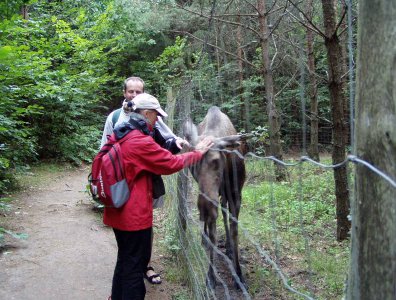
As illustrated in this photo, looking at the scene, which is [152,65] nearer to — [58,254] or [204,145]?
[58,254]

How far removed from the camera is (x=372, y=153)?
1.20m

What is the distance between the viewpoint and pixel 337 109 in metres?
5.41

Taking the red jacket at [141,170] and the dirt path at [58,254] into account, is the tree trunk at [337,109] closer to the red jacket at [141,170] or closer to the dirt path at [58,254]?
the dirt path at [58,254]

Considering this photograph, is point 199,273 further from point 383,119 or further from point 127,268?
point 383,119

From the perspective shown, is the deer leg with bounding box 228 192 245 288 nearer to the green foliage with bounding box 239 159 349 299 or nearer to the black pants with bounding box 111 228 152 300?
the green foliage with bounding box 239 159 349 299

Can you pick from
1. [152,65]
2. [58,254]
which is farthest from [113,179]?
[152,65]

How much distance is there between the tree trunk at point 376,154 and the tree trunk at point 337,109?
415 centimetres

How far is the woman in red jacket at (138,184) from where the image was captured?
3.13m

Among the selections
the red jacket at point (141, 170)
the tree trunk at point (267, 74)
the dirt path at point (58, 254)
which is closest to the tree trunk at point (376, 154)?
the red jacket at point (141, 170)

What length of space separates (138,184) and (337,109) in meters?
3.16

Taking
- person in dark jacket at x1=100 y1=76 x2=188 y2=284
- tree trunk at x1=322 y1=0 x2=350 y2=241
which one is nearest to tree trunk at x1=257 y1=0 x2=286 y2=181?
tree trunk at x1=322 y1=0 x2=350 y2=241

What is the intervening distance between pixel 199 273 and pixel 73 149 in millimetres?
8828

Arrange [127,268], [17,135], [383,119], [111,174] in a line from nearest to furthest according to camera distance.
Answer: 1. [383,119]
2. [111,174]
3. [127,268]
4. [17,135]

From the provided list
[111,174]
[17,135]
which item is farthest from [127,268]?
[17,135]
